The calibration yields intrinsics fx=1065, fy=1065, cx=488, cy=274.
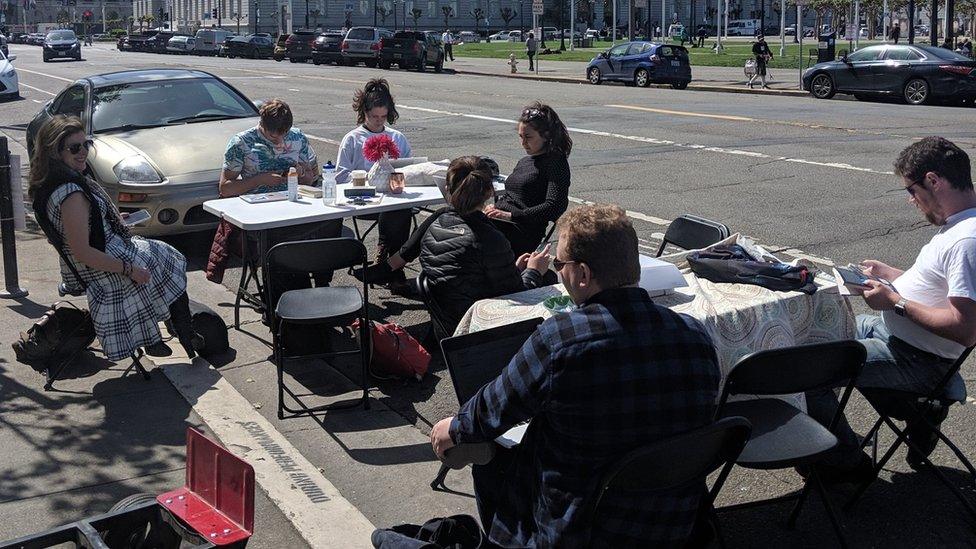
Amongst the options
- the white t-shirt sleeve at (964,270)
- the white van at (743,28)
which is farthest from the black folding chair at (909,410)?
the white van at (743,28)

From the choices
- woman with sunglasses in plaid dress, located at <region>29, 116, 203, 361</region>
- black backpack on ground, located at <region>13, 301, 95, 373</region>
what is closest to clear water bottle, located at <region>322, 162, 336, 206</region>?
woman with sunglasses in plaid dress, located at <region>29, 116, 203, 361</region>

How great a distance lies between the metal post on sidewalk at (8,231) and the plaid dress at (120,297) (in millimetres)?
2185

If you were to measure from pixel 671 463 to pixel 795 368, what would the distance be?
952 mm

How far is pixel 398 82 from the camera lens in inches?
1412

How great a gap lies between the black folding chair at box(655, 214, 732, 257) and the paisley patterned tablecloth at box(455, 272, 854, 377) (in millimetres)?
1114

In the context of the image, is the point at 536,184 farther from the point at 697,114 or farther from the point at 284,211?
the point at 697,114

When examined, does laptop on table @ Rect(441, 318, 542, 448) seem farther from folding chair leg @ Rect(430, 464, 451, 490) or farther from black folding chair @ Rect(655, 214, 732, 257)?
black folding chair @ Rect(655, 214, 732, 257)

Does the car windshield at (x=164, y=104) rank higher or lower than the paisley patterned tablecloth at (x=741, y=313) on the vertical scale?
higher

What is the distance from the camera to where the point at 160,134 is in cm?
1047

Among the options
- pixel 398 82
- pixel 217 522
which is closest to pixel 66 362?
pixel 217 522

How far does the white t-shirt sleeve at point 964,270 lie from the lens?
4275 mm

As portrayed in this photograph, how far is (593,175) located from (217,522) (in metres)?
10.8

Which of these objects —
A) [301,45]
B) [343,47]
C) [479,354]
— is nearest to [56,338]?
[479,354]

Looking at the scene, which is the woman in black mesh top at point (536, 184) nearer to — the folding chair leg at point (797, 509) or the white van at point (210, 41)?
the folding chair leg at point (797, 509)
